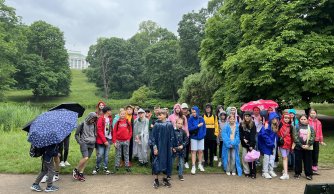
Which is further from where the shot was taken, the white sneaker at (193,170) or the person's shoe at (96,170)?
the white sneaker at (193,170)

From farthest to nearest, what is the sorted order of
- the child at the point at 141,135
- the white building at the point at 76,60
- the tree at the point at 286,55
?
the white building at the point at 76,60
the tree at the point at 286,55
the child at the point at 141,135

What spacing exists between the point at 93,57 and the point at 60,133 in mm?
75339

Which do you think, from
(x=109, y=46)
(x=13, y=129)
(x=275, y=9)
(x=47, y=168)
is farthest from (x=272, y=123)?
(x=109, y=46)

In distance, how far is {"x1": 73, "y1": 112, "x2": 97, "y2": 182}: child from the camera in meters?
7.32

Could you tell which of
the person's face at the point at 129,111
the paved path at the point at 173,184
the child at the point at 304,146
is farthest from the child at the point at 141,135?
the child at the point at 304,146

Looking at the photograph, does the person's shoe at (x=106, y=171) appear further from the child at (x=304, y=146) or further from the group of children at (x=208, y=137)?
the child at (x=304, y=146)

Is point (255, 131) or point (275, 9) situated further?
point (275, 9)

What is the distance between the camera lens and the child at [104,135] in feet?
25.4

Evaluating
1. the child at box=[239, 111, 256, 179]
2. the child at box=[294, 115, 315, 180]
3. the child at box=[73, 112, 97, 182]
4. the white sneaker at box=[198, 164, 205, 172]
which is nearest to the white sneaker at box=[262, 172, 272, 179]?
the child at box=[239, 111, 256, 179]

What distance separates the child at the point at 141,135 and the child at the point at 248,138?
2727 mm

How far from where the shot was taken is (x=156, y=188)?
22.4 ft

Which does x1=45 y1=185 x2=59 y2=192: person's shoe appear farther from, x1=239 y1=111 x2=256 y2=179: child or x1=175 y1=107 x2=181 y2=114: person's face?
x1=239 y1=111 x2=256 y2=179: child

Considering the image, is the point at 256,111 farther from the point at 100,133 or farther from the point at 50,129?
the point at 50,129

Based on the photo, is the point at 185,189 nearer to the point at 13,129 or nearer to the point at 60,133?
the point at 60,133
